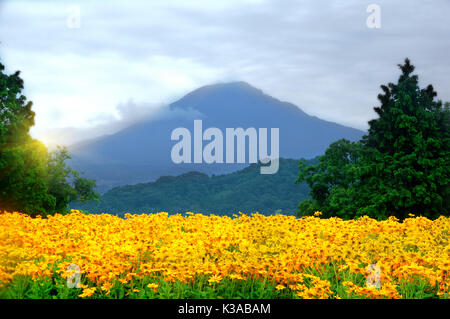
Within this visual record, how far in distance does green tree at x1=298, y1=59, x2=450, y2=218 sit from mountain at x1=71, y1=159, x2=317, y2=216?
78.1ft

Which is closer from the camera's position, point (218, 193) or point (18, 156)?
point (18, 156)

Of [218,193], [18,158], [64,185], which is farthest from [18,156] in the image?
[218,193]

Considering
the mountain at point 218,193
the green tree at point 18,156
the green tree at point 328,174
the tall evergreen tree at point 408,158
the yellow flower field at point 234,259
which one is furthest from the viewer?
the mountain at point 218,193

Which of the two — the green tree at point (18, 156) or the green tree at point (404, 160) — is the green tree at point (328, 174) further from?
the green tree at point (18, 156)

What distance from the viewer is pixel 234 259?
6902 mm

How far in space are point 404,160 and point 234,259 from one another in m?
19.5

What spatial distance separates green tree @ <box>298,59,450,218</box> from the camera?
2309 centimetres

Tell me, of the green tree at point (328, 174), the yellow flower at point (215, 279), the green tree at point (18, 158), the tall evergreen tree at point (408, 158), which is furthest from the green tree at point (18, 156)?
the yellow flower at point (215, 279)

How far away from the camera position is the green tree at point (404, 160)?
23.1m

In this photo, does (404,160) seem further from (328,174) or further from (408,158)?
(328,174)

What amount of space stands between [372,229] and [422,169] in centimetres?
1587

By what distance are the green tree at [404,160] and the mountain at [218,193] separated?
23.8 metres

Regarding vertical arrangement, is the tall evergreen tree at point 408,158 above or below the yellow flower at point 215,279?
above
